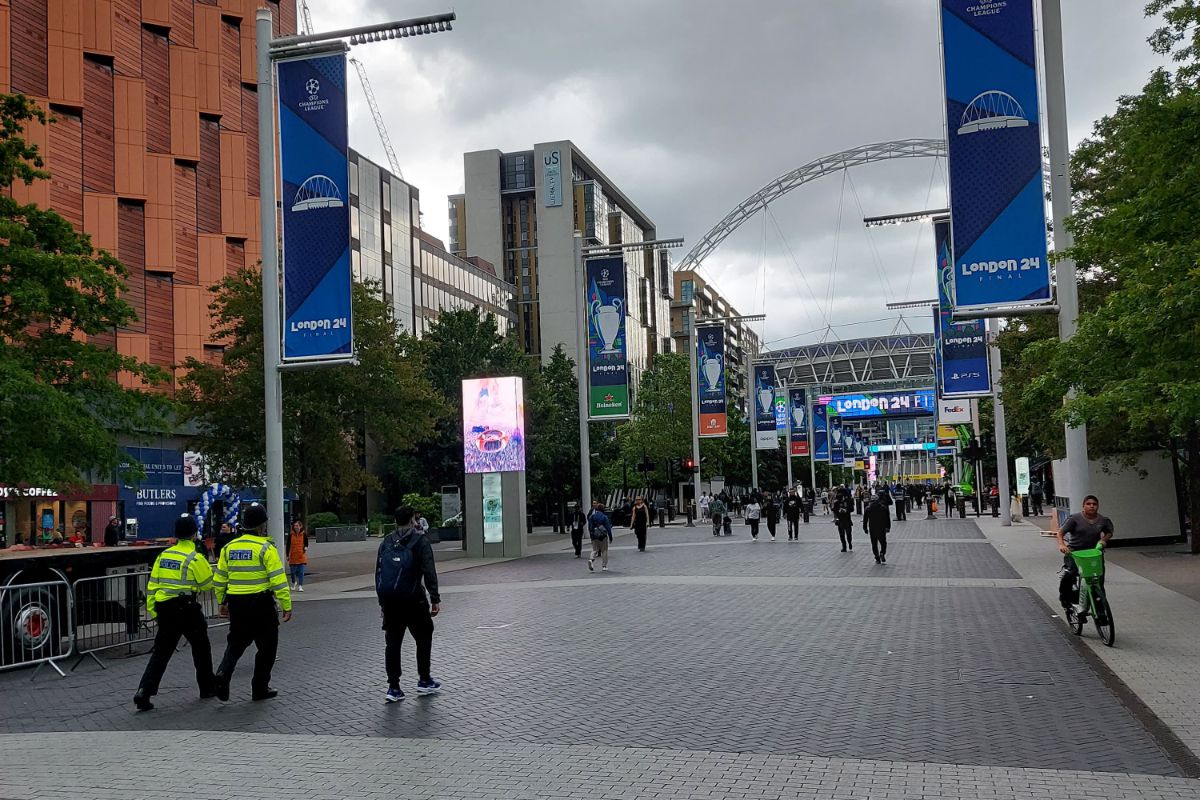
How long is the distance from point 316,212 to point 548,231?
108m

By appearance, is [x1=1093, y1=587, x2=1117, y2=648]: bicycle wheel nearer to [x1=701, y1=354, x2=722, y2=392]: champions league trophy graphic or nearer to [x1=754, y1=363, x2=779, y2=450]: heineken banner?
[x1=701, y1=354, x2=722, y2=392]: champions league trophy graphic

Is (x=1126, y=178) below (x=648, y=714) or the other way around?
the other way around

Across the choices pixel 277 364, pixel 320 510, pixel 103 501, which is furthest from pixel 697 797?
pixel 320 510

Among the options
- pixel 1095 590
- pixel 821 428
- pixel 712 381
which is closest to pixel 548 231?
pixel 821 428

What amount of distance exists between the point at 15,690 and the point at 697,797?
29.3 ft

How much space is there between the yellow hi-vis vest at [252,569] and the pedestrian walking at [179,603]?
38cm

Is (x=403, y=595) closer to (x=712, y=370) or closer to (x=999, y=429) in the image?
(x=999, y=429)

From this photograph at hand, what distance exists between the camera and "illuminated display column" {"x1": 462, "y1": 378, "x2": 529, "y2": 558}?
3381 centimetres

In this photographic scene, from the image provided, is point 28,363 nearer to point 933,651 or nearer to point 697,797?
point 933,651

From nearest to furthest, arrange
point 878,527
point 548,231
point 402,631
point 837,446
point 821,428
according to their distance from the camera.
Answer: point 402,631, point 878,527, point 821,428, point 837,446, point 548,231

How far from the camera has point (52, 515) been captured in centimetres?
3906

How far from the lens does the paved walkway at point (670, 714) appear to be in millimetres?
7141

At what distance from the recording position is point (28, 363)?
62.0ft

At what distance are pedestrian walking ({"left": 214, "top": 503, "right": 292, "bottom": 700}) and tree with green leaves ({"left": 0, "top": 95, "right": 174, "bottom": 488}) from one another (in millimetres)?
8416
